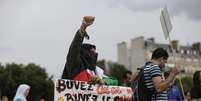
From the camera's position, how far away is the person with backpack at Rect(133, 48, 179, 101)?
7.85m

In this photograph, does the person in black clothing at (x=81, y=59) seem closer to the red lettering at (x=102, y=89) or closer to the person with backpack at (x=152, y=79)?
the red lettering at (x=102, y=89)

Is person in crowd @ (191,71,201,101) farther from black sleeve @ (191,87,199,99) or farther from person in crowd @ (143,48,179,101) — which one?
person in crowd @ (143,48,179,101)

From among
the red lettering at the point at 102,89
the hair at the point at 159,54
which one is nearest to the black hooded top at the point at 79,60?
the red lettering at the point at 102,89

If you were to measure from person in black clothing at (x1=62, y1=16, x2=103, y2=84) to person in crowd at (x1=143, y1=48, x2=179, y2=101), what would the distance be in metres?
0.69

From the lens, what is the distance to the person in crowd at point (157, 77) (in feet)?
25.3

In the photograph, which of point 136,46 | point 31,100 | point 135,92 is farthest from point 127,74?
point 136,46

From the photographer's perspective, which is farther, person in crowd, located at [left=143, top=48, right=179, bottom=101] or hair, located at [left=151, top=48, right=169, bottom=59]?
hair, located at [left=151, top=48, right=169, bottom=59]

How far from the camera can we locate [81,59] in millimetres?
7809

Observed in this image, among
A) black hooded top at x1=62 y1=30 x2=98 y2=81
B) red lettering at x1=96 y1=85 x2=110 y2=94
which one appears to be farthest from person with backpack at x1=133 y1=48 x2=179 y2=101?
black hooded top at x1=62 y1=30 x2=98 y2=81

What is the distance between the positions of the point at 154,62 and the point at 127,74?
442 cm

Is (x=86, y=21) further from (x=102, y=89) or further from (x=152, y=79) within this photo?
(x=152, y=79)

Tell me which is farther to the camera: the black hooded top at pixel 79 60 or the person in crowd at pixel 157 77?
the person in crowd at pixel 157 77

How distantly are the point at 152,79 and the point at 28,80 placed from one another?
7467 cm

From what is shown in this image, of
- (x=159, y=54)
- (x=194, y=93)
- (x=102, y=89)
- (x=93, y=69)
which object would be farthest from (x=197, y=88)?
(x=102, y=89)
